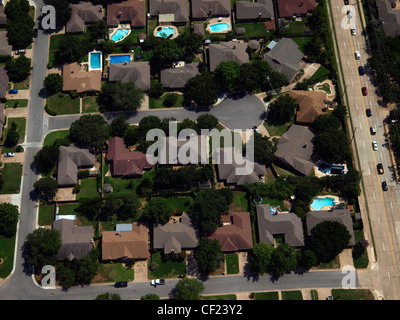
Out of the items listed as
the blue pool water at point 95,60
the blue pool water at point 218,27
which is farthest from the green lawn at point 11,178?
the blue pool water at point 218,27

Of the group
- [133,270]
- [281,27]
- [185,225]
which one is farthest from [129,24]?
[133,270]

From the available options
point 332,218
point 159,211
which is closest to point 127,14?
point 159,211

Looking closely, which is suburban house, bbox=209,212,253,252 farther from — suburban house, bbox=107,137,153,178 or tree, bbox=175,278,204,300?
suburban house, bbox=107,137,153,178

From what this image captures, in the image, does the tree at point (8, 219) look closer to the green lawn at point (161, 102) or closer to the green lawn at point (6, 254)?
the green lawn at point (6, 254)

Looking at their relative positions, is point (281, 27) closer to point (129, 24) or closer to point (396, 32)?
point (396, 32)

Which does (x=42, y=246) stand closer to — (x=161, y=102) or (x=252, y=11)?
(x=161, y=102)

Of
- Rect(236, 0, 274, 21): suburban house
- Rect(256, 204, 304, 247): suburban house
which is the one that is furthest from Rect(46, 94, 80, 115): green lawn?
Rect(256, 204, 304, 247): suburban house
